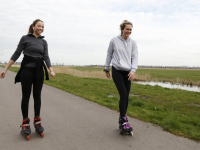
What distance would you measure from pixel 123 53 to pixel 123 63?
0.21 m

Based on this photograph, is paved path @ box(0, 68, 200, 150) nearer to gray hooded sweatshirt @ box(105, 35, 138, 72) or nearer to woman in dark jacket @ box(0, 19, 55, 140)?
woman in dark jacket @ box(0, 19, 55, 140)

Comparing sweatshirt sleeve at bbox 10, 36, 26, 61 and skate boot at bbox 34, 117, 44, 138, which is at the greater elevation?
sweatshirt sleeve at bbox 10, 36, 26, 61

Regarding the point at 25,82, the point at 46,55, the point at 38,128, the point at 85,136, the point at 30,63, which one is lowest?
the point at 85,136

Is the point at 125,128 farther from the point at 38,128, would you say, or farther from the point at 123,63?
the point at 38,128

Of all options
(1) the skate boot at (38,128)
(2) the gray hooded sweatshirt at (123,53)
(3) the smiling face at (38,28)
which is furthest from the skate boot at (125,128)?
(3) the smiling face at (38,28)

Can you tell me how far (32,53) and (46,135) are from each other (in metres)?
1.54

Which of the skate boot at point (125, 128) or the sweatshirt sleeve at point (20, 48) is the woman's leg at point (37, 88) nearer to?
the sweatshirt sleeve at point (20, 48)

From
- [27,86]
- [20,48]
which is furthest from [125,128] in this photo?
[20,48]

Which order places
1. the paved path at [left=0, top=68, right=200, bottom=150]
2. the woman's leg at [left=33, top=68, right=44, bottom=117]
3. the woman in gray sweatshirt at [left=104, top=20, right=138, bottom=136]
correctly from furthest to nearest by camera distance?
the woman in gray sweatshirt at [left=104, top=20, right=138, bottom=136] < the woman's leg at [left=33, top=68, right=44, bottom=117] < the paved path at [left=0, top=68, right=200, bottom=150]

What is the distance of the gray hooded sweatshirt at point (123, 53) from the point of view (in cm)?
362

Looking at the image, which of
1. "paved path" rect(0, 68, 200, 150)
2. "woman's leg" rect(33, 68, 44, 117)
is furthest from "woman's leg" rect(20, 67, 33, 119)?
"paved path" rect(0, 68, 200, 150)

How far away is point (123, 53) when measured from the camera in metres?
3.67

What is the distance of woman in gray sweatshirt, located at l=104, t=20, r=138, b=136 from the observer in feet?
11.8

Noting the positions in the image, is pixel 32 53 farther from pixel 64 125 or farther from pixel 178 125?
pixel 178 125
